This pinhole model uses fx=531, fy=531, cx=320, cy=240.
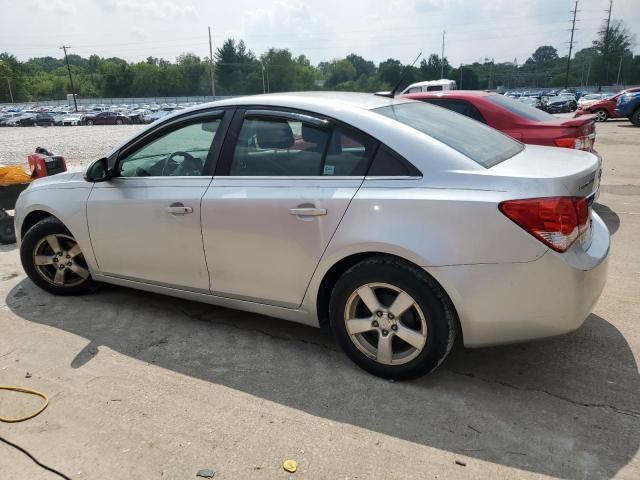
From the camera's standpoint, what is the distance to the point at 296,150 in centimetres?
329

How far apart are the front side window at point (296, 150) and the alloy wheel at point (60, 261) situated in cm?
182

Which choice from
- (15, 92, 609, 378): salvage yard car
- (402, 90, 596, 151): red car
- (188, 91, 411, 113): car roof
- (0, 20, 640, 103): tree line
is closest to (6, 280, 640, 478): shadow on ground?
(15, 92, 609, 378): salvage yard car

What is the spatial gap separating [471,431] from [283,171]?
1799 millimetres

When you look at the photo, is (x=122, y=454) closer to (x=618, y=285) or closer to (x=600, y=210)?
(x=618, y=285)

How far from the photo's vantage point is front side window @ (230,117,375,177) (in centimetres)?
307

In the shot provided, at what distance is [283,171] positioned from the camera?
3266 millimetres

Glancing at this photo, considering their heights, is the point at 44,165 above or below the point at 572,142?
below

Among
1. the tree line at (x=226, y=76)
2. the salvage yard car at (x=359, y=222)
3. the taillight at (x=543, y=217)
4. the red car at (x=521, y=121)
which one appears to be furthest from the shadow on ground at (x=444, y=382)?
the tree line at (x=226, y=76)

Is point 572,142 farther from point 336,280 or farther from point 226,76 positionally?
point 226,76

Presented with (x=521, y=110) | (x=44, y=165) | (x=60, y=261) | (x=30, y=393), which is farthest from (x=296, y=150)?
(x=44, y=165)

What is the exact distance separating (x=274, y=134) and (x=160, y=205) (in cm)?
95

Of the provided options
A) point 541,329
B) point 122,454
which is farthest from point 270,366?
point 541,329

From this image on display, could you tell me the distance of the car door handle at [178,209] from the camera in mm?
3507

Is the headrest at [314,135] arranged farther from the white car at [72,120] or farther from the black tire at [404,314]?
the white car at [72,120]
